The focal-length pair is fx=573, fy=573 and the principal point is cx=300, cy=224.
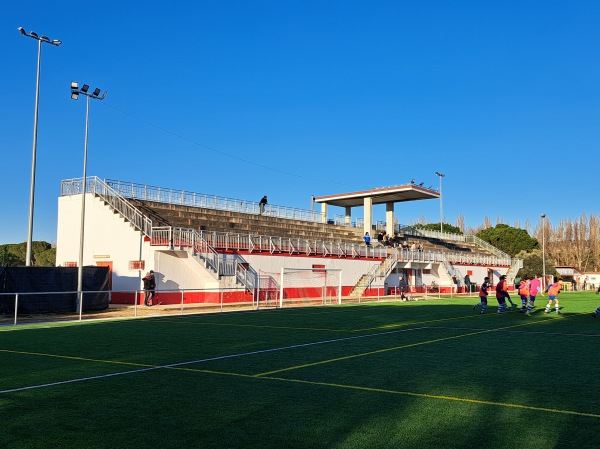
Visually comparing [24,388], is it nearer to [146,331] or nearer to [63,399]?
[63,399]

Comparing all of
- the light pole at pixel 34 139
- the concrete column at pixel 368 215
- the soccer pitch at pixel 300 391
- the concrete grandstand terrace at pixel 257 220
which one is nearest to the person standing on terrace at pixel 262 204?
the concrete grandstand terrace at pixel 257 220

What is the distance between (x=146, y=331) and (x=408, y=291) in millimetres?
39465

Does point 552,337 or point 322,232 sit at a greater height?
point 322,232

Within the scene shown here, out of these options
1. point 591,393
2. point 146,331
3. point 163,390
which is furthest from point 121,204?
point 591,393

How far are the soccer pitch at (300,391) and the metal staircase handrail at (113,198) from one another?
61.6ft

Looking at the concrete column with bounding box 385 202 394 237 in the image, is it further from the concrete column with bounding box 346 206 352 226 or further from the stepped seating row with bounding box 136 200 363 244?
the stepped seating row with bounding box 136 200 363 244

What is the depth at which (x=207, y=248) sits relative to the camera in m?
35.4

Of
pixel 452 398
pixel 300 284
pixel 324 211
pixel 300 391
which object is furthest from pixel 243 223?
pixel 452 398

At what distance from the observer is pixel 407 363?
37.5ft

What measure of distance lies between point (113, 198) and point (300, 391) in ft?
103

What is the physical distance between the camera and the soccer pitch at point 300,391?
631 cm

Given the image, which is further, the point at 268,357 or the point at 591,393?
the point at 268,357

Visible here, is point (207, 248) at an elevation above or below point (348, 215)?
below

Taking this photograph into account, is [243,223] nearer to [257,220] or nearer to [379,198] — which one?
[257,220]
